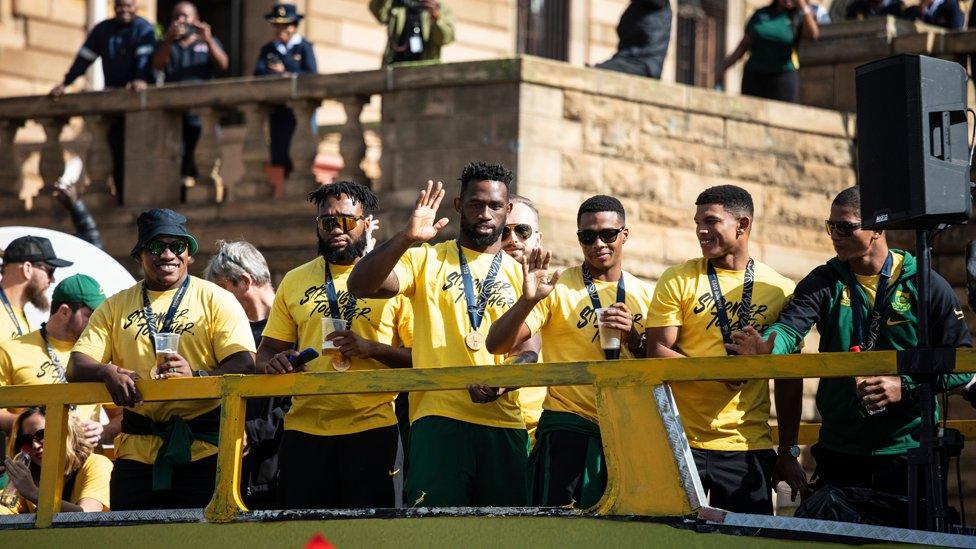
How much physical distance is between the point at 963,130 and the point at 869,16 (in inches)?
389

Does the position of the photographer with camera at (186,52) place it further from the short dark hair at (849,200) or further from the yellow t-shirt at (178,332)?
the short dark hair at (849,200)

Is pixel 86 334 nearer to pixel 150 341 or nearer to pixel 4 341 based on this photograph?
pixel 150 341

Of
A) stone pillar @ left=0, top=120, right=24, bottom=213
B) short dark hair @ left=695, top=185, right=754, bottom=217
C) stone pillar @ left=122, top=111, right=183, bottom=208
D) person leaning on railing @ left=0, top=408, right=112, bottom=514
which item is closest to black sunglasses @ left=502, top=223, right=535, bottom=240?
short dark hair @ left=695, top=185, right=754, bottom=217

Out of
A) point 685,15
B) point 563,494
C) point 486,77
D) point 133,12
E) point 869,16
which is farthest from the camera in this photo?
point 685,15

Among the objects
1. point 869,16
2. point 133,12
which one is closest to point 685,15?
point 869,16

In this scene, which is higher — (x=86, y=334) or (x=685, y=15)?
(x=685, y=15)

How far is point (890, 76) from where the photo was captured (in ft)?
20.5

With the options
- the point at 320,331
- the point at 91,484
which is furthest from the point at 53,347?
the point at 320,331

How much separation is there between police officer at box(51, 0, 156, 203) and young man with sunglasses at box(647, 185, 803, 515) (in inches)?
297

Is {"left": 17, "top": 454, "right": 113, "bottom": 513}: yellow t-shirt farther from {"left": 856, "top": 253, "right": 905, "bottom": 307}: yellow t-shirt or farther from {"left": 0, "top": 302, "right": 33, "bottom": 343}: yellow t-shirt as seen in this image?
{"left": 856, "top": 253, "right": 905, "bottom": 307}: yellow t-shirt

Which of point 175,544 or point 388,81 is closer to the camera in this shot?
point 175,544

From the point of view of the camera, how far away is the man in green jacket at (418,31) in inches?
531

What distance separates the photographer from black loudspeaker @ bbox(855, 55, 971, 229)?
6195mm

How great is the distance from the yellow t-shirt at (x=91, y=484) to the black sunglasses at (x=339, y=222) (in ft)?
4.80
